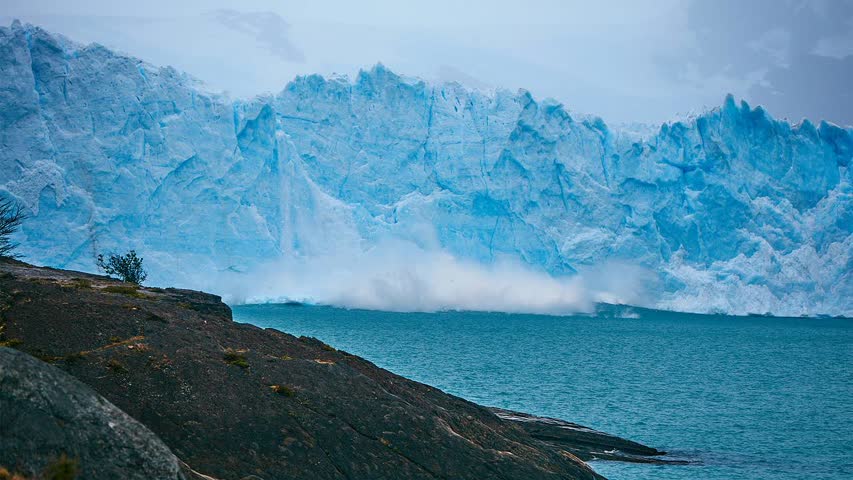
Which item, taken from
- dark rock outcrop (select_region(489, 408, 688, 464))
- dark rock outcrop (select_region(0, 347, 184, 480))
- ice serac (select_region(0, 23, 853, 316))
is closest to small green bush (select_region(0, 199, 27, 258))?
dark rock outcrop (select_region(0, 347, 184, 480))

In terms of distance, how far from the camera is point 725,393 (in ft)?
148

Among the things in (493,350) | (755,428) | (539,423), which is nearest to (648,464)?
(539,423)

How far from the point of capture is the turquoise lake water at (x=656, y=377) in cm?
3033

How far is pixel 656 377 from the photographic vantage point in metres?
51.0

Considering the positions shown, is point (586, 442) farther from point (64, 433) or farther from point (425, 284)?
point (425, 284)

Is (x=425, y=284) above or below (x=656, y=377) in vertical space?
above

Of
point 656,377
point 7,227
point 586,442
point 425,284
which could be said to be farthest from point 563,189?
point 7,227

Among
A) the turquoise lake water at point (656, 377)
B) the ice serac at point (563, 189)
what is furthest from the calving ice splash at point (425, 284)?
→ the turquoise lake water at point (656, 377)

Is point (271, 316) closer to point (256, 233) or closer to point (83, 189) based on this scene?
point (256, 233)

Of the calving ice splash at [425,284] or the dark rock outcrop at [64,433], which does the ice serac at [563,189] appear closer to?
the calving ice splash at [425,284]

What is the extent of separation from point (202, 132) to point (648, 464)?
55501 millimetres

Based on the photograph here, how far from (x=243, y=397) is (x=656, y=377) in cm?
4206

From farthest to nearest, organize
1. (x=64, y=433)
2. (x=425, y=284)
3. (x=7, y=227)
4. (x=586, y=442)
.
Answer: (x=425, y=284), (x=7, y=227), (x=586, y=442), (x=64, y=433)

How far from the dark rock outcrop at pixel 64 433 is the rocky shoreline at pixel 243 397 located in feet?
1.47
